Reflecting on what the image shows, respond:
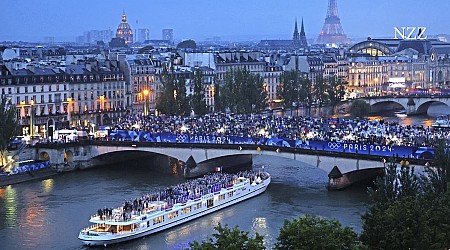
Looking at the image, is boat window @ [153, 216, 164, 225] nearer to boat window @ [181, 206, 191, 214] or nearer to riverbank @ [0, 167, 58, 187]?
boat window @ [181, 206, 191, 214]

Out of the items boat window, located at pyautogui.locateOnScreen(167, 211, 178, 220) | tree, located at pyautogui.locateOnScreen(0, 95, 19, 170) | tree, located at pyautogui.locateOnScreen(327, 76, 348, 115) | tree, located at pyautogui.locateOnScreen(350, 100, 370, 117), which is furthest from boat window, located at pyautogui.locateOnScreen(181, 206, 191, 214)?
tree, located at pyautogui.locateOnScreen(350, 100, 370, 117)

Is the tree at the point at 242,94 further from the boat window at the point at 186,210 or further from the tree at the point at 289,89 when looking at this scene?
the boat window at the point at 186,210

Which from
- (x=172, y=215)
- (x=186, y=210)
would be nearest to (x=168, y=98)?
(x=186, y=210)

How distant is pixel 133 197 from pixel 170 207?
577 centimetres

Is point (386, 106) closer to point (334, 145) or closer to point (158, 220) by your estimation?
point (334, 145)

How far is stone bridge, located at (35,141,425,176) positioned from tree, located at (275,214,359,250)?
787 inches

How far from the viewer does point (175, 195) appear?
139 feet

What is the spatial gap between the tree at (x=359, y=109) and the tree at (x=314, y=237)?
218 feet

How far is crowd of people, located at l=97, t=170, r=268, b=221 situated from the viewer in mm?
38781

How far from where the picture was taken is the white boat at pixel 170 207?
1486 inches

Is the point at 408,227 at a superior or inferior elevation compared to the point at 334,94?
inferior

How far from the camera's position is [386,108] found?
344 feet

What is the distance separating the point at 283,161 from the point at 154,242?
74.3 ft

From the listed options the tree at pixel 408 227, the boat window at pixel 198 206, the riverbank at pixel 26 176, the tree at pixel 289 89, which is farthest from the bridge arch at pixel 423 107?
the tree at pixel 408 227
